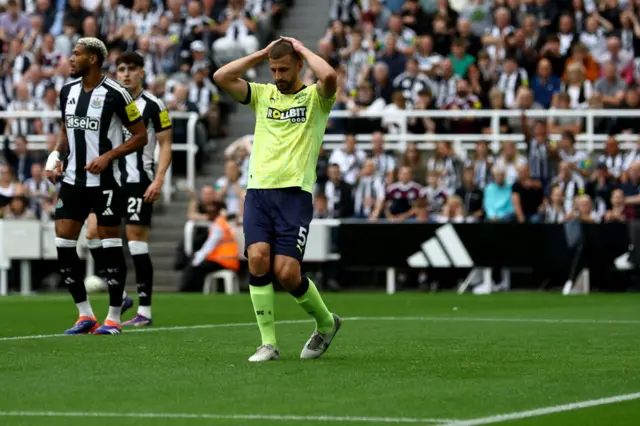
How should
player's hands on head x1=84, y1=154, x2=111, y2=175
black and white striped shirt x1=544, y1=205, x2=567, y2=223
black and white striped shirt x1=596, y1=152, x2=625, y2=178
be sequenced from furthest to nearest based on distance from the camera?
black and white striped shirt x1=596, y1=152, x2=625, y2=178
black and white striped shirt x1=544, y1=205, x2=567, y2=223
player's hands on head x1=84, y1=154, x2=111, y2=175

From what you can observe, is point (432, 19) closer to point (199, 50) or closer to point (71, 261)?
point (199, 50)

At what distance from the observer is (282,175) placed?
10.7m

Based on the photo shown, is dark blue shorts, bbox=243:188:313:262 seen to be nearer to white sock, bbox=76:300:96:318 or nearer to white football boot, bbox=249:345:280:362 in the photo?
white football boot, bbox=249:345:280:362

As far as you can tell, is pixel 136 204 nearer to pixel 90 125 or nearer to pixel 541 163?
pixel 90 125

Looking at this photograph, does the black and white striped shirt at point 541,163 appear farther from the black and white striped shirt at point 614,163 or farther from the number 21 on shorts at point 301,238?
the number 21 on shorts at point 301,238

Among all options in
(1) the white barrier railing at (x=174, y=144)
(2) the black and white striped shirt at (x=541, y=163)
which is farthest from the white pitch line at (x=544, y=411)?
(1) the white barrier railing at (x=174, y=144)

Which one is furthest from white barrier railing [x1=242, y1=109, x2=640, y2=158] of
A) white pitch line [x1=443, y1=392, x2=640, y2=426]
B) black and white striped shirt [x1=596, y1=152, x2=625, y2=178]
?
white pitch line [x1=443, y1=392, x2=640, y2=426]

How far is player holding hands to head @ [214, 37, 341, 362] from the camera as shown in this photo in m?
10.5

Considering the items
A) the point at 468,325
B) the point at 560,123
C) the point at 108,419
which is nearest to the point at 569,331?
the point at 468,325

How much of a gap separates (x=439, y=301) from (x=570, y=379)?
10.9 metres

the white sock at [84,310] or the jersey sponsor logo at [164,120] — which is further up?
the jersey sponsor logo at [164,120]

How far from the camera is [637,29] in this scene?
2606 centimetres

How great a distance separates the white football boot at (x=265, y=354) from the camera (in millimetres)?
10438

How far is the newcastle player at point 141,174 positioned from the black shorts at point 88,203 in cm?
130
